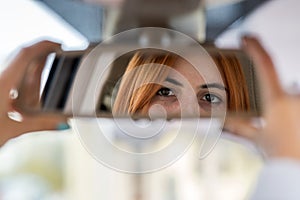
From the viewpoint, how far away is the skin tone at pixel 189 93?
0.60 meters

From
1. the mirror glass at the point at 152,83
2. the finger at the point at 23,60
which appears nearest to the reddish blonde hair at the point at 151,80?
the mirror glass at the point at 152,83

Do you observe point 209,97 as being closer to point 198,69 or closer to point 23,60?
point 198,69

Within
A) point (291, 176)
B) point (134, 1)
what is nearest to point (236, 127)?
point (291, 176)

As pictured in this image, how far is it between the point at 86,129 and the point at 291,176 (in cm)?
28

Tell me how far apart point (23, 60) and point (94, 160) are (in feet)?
0.56

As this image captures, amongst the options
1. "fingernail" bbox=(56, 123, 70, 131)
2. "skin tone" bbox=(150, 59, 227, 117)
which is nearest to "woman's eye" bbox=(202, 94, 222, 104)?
"skin tone" bbox=(150, 59, 227, 117)

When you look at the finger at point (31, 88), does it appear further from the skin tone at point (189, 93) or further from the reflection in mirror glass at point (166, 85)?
the skin tone at point (189, 93)

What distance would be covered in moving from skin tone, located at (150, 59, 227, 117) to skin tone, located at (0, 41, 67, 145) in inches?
5.5

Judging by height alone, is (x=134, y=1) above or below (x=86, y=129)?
above

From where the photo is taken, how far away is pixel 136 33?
58cm

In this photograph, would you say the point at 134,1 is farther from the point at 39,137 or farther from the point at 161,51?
the point at 39,137

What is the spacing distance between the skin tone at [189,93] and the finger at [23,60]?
15cm

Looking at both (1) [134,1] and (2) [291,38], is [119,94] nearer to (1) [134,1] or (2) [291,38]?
(1) [134,1]

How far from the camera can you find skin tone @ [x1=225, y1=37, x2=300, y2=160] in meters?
Result: 0.60
